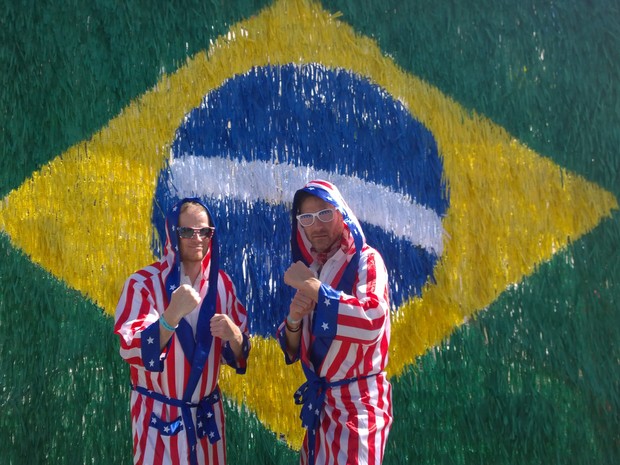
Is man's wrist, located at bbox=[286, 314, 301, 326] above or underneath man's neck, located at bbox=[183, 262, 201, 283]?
underneath

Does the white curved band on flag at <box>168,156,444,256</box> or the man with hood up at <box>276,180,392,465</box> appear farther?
the white curved band on flag at <box>168,156,444,256</box>

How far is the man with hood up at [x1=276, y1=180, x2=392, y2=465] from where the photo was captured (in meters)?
2.28

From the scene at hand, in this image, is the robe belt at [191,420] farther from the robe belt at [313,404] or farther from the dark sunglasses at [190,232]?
the dark sunglasses at [190,232]

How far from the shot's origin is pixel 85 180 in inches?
136

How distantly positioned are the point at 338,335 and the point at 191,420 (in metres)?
0.63

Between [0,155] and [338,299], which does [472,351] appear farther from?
[0,155]

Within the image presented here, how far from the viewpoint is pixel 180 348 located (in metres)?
2.49

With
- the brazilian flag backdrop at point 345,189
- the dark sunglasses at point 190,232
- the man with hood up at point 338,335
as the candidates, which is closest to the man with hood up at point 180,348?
the dark sunglasses at point 190,232

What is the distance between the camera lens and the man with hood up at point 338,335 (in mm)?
2281

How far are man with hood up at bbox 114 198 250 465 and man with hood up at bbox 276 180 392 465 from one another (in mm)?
287

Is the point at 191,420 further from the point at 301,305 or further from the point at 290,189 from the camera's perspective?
the point at 290,189

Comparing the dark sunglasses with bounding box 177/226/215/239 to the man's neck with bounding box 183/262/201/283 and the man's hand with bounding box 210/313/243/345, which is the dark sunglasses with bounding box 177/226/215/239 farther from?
the man's hand with bounding box 210/313/243/345

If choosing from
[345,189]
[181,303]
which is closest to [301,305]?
[181,303]

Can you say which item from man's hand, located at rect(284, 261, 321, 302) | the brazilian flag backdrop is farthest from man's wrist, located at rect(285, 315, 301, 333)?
the brazilian flag backdrop
